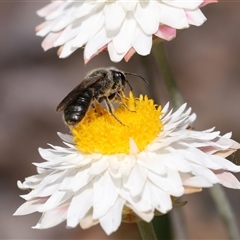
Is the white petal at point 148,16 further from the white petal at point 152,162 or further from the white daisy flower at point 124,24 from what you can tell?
the white petal at point 152,162

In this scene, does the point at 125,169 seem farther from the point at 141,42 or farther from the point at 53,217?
the point at 141,42

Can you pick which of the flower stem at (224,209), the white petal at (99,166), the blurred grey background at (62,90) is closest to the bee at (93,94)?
the white petal at (99,166)

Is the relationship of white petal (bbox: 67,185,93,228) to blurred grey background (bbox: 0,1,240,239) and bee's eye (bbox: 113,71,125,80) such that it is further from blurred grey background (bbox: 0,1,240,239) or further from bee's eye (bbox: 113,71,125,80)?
blurred grey background (bbox: 0,1,240,239)

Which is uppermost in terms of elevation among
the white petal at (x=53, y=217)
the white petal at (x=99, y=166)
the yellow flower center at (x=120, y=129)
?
the yellow flower center at (x=120, y=129)

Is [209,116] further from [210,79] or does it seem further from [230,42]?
[230,42]

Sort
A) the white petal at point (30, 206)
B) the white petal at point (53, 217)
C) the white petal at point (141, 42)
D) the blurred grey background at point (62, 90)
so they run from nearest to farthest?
the white petal at point (53, 217), the white petal at point (30, 206), the white petal at point (141, 42), the blurred grey background at point (62, 90)

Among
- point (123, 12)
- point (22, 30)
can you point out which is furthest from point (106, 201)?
point (22, 30)
